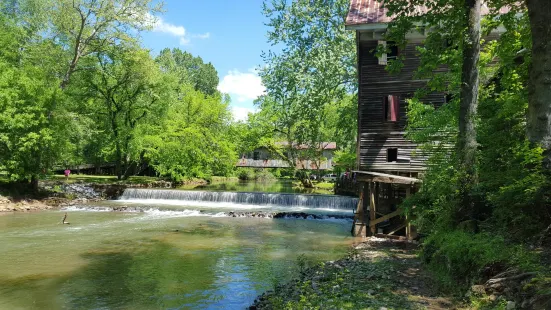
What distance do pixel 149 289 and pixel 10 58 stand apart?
2727cm

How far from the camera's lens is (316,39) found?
2519 centimetres

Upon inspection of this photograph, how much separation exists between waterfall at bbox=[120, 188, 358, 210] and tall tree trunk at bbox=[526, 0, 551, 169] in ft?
63.1

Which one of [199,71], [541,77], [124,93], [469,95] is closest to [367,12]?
[469,95]

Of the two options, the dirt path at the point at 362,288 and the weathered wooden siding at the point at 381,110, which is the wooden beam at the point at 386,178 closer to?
the weathered wooden siding at the point at 381,110

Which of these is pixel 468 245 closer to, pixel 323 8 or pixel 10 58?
pixel 323 8

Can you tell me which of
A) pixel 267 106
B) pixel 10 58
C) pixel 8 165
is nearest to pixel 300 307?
pixel 8 165

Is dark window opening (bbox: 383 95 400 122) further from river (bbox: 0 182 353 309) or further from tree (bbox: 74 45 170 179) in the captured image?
tree (bbox: 74 45 170 179)

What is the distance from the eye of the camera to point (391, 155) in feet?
59.4

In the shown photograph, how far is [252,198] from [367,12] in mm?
15154

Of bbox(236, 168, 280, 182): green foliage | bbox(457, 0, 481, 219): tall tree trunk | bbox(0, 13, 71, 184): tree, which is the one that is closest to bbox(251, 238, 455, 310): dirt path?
bbox(457, 0, 481, 219): tall tree trunk

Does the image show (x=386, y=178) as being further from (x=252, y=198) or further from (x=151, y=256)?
(x=252, y=198)

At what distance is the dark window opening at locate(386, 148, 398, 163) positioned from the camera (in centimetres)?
1800

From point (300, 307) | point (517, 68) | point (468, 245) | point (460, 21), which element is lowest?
point (300, 307)

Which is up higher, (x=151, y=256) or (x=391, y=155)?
(x=391, y=155)
